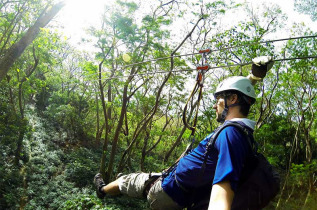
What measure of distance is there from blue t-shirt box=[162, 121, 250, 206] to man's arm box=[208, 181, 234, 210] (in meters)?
0.03

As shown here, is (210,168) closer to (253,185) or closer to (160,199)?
(253,185)

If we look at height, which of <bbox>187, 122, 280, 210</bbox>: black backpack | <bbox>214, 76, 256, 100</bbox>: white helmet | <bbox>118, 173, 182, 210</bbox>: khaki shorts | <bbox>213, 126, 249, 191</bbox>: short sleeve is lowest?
<bbox>118, 173, 182, 210</bbox>: khaki shorts

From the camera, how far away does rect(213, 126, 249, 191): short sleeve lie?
4.68 ft

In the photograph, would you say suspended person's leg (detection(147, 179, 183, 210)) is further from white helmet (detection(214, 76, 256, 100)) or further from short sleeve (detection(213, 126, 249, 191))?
white helmet (detection(214, 76, 256, 100))

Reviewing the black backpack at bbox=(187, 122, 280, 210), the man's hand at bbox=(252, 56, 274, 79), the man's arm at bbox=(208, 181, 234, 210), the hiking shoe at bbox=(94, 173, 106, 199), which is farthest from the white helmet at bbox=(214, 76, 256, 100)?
the hiking shoe at bbox=(94, 173, 106, 199)

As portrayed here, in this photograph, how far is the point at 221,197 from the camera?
1379mm

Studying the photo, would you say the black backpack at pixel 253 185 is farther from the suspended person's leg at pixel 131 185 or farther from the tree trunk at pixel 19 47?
the tree trunk at pixel 19 47

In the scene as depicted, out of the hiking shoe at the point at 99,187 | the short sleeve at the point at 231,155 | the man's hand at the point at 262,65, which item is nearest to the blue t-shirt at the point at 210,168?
the short sleeve at the point at 231,155

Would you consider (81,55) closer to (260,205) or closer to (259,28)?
(259,28)

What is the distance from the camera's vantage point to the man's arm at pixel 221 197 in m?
1.34

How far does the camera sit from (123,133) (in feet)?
47.1

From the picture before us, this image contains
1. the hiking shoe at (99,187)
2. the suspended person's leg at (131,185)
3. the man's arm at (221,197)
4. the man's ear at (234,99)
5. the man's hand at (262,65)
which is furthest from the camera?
the hiking shoe at (99,187)

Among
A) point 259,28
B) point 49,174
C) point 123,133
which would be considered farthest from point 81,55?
point 259,28

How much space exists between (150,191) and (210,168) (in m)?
0.87
